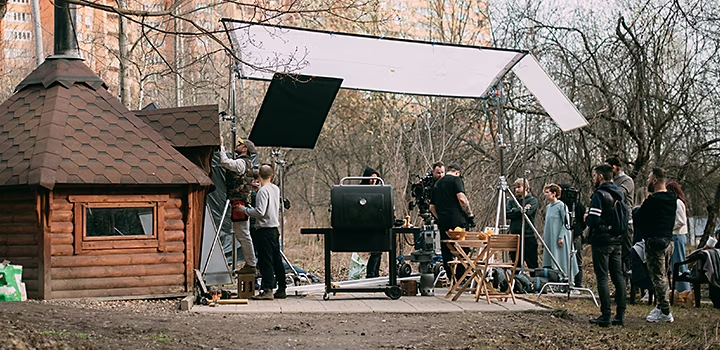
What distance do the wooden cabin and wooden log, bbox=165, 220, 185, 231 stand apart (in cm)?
1

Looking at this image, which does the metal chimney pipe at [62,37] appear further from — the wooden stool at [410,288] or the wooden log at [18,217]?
the wooden stool at [410,288]

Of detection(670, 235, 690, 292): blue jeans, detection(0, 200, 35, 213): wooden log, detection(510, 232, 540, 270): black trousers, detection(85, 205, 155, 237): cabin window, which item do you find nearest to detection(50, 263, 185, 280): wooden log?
detection(85, 205, 155, 237): cabin window

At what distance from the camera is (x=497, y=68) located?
1306 centimetres

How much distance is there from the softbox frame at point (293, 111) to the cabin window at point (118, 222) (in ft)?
5.66

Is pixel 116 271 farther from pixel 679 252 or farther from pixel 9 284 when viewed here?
pixel 679 252

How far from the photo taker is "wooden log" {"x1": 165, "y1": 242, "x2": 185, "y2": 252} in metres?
12.0

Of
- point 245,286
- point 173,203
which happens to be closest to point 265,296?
point 245,286

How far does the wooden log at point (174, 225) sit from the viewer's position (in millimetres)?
11984

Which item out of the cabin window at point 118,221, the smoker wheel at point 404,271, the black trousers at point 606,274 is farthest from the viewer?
the smoker wheel at point 404,271

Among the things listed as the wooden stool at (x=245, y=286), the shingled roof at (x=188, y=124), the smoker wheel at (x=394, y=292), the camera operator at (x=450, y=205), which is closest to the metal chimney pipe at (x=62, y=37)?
the shingled roof at (x=188, y=124)

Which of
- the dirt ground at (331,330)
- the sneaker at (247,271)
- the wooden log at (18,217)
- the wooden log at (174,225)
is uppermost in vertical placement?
the wooden log at (18,217)

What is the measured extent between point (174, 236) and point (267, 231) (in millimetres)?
1410

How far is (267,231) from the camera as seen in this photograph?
38.0 ft

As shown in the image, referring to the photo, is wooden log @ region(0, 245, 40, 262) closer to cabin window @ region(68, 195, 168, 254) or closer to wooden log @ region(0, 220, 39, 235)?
wooden log @ region(0, 220, 39, 235)
